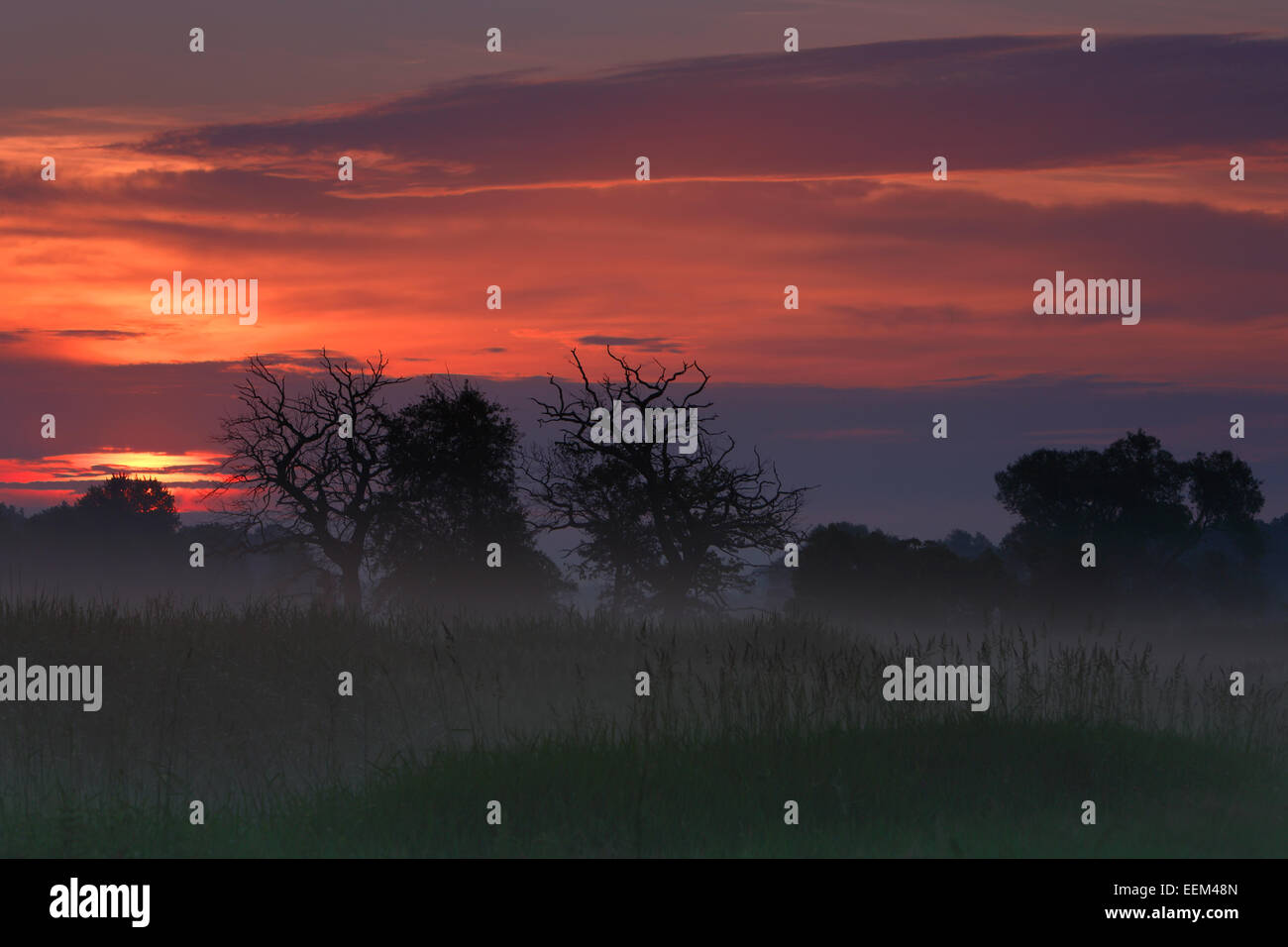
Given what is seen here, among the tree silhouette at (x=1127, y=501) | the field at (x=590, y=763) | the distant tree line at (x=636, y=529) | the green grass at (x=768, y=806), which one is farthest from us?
the tree silhouette at (x=1127, y=501)

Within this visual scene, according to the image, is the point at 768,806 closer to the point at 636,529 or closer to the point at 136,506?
the point at 636,529

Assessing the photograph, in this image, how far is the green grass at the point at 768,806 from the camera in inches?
366

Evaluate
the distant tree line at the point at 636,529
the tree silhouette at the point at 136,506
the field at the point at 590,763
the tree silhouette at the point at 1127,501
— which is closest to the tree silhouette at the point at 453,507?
the distant tree line at the point at 636,529

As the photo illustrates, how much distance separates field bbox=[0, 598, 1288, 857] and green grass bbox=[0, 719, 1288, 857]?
3 centimetres

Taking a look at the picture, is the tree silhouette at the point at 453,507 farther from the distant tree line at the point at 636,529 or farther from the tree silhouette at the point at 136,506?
the tree silhouette at the point at 136,506

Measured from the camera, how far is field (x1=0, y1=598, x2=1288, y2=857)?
31.2ft

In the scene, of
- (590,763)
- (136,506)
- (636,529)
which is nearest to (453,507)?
(636,529)

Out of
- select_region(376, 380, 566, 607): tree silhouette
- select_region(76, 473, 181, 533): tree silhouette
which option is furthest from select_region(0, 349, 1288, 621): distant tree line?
select_region(76, 473, 181, 533): tree silhouette

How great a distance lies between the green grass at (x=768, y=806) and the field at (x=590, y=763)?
0.10 ft

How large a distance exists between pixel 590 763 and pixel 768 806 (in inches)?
66.1

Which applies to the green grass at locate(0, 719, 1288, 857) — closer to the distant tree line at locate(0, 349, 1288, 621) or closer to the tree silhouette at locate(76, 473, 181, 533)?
the distant tree line at locate(0, 349, 1288, 621)

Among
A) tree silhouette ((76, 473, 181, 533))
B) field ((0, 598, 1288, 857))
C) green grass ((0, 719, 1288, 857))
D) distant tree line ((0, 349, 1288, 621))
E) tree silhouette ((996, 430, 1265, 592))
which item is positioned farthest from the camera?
tree silhouette ((76, 473, 181, 533))

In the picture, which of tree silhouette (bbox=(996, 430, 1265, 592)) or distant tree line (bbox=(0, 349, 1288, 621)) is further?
tree silhouette (bbox=(996, 430, 1265, 592))
